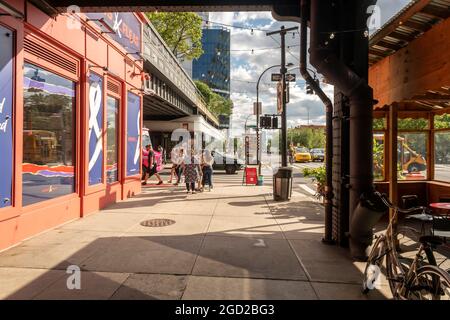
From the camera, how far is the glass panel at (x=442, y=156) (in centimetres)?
931

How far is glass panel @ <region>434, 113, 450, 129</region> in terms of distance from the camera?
9.41 m

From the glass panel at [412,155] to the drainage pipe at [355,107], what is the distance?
4.95 meters

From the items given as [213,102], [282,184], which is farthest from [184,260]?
[213,102]

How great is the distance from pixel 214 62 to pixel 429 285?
371ft

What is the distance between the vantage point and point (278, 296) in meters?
4.18

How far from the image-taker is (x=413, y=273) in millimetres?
3504

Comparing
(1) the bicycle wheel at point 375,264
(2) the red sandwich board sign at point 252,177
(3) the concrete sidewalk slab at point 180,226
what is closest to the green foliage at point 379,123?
(3) the concrete sidewalk slab at point 180,226

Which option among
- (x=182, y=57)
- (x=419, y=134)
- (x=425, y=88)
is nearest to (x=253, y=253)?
(x=425, y=88)

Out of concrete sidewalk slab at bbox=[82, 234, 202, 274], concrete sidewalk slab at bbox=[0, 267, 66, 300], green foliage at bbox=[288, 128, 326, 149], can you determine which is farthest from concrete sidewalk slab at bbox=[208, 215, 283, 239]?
green foliage at bbox=[288, 128, 326, 149]

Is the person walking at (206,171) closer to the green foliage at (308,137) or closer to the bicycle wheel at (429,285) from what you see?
the bicycle wheel at (429,285)

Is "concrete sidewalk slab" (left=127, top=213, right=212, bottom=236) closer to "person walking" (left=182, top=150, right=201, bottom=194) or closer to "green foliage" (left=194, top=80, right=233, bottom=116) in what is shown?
"person walking" (left=182, top=150, right=201, bottom=194)

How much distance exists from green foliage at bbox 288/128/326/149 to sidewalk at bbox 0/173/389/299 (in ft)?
294

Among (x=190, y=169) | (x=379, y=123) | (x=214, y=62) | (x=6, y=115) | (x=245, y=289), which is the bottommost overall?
(x=245, y=289)

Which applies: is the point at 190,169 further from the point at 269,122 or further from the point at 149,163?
the point at 269,122
